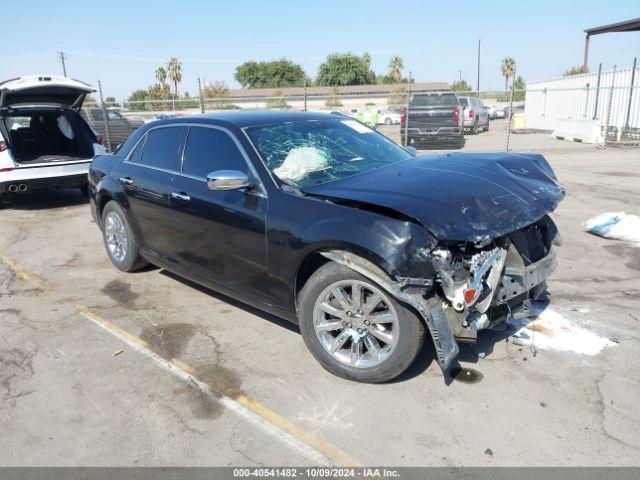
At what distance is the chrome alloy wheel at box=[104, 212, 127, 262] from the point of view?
219 inches

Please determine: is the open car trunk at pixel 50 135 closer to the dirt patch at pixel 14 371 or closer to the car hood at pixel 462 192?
the dirt patch at pixel 14 371

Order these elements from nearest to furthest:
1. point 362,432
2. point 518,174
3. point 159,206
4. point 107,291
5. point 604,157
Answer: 1. point 362,432
2. point 518,174
3. point 159,206
4. point 107,291
5. point 604,157

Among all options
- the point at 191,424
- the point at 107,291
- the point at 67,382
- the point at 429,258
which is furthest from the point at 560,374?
the point at 107,291

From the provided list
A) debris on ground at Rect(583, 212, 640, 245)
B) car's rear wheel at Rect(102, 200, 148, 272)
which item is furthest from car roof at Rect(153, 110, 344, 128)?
debris on ground at Rect(583, 212, 640, 245)

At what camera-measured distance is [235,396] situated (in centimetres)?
332

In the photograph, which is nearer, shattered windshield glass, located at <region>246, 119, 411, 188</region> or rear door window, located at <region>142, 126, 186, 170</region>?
shattered windshield glass, located at <region>246, 119, 411, 188</region>

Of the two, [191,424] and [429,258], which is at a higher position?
[429,258]

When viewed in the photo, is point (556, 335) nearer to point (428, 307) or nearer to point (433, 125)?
point (428, 307)

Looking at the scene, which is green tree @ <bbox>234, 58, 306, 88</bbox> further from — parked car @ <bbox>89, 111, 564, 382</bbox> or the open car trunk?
parked car @ <bbox>89, 111, 564, 382</bbox>

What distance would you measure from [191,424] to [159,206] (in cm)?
229

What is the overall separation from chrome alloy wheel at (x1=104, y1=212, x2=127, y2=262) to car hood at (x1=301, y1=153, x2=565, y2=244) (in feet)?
9.31

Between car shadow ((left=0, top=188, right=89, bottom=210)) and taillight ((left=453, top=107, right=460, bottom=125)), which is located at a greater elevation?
taillight ((left=453, top=107, right=460, bottom=125))

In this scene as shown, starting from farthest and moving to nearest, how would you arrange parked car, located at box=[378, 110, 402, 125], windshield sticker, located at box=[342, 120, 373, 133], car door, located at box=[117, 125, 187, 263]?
1. parked car, located at box=[378, 110, 402, 125]
2. windshield sticker, located at box=[342, 120, 373, 133]
3. car door, located at box=[117, 125, 187, 263]

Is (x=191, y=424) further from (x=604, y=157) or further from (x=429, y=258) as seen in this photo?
(x=604, y=157)
